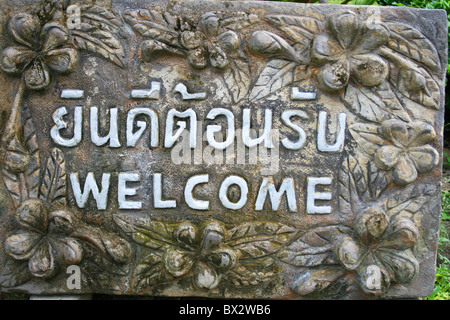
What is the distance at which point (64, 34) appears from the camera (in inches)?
81.4

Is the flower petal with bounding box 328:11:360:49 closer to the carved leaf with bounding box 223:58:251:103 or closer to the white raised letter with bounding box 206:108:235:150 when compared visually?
the carved leaf with bounding box 223:58:251:103

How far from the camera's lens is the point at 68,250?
2.05 m

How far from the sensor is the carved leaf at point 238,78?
2092 millimetres

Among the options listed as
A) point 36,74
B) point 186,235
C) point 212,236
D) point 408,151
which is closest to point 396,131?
point 408,151

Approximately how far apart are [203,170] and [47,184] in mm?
781

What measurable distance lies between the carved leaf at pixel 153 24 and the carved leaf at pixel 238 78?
300 mm

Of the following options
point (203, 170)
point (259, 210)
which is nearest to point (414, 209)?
point (259, 210)

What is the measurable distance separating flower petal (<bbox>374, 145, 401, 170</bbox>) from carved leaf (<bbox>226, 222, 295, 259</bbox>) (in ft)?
1.81

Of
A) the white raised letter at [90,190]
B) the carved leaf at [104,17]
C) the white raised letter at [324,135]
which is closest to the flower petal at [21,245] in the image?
the white raised letter at [90,190]

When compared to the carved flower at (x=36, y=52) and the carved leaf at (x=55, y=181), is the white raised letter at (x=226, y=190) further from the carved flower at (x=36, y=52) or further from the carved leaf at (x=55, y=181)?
the carved flower at (x=36, y=52)

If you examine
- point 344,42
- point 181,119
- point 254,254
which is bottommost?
point 254,254

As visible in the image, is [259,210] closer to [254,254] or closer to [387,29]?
[254,254]

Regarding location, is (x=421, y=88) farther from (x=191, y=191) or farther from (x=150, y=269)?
(x=150, y=269)

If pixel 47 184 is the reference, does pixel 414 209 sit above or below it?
below
